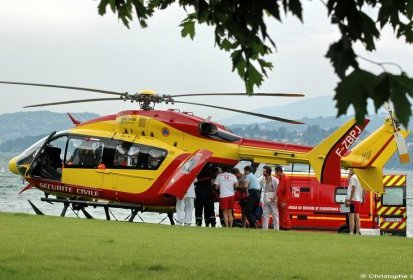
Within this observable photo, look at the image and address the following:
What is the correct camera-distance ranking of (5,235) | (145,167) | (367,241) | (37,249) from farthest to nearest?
(145,167), (367,241), (5,235), (37,249)

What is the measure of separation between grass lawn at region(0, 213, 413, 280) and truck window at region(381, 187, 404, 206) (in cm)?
1026

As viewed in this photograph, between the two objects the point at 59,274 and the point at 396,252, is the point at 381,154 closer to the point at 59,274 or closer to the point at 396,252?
the point at 396,252

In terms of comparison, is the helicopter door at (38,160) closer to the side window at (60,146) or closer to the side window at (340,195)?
the side window at (60,146)

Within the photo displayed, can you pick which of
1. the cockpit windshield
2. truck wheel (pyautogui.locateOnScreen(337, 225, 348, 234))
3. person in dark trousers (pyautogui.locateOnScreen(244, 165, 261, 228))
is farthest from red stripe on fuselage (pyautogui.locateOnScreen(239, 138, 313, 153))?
the cockpit windshield

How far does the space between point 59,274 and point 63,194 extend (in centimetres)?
1401

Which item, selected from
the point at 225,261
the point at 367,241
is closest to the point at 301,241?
the point at 367,241

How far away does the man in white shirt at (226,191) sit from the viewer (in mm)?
20986

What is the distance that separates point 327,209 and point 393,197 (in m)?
2.47

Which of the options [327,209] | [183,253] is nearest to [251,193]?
[327,209]

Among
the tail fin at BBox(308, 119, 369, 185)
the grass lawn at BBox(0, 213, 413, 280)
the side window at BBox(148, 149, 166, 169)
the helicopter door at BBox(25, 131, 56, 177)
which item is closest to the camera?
the grass lawn at BBox(0, 213, 413, 280)

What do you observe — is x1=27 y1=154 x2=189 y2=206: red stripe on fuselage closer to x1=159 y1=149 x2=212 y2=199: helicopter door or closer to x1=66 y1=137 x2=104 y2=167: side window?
x1=159 y1=149 x2=212 y2=199: helicopter door

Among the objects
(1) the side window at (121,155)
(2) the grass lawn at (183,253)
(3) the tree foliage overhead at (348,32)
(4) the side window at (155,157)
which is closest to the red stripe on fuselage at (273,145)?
(4) the side window at (155,157)

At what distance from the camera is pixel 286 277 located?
381 inches

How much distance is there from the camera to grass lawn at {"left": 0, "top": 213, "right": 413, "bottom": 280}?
384 inches
